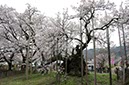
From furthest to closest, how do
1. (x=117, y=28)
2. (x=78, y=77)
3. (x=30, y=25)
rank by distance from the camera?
1. (x=30, y=25)
2. (x=78, y=77)
3. (x=117, y=28)

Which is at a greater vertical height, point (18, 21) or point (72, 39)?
point (18, 21)

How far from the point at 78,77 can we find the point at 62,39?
5.04 m

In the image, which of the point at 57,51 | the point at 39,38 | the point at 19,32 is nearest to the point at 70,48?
the point at 57,51

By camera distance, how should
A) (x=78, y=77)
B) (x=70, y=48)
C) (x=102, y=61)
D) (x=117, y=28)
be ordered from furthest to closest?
(x=102, y=61) < (x=70, y=48) < (x=78, y=77) < (x=117, y=28)

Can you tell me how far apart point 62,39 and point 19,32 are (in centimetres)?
963

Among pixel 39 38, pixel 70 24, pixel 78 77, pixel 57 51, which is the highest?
pixel 70 24

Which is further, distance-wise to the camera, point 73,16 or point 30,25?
point 30,25

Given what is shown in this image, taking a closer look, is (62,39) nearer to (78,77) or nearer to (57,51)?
(57,51)

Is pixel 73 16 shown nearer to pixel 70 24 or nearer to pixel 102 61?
pixel 70 24

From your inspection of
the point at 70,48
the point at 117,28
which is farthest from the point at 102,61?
the point at 117,28

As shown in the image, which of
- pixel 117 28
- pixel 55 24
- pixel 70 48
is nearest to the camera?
pixel 117 28

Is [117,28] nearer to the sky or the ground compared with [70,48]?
nearer to the sky

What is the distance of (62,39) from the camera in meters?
24.8

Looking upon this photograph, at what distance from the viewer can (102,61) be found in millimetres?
49938
